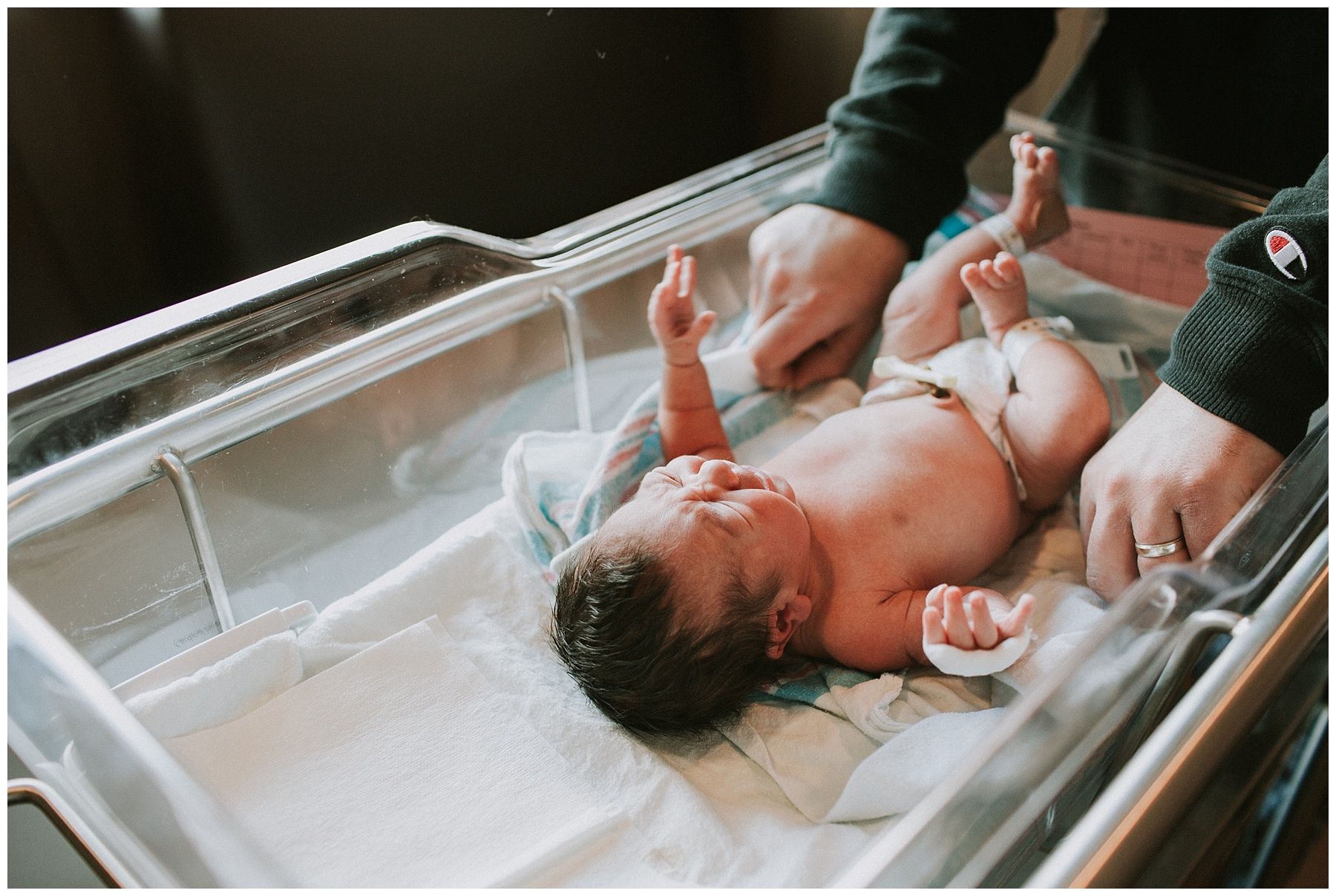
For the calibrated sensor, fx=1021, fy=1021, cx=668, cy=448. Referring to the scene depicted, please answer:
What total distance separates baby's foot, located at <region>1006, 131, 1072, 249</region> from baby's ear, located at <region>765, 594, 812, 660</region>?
531 mm

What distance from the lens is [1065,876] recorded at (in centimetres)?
55

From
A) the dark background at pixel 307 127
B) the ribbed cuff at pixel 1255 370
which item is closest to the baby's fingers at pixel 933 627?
the ribbed cuff at pixel 1255 370

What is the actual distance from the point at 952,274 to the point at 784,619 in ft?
1.49

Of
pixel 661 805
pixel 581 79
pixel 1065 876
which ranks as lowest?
pixel 661 805

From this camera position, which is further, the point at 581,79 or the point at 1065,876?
the point at 581,79

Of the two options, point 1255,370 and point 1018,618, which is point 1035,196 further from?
point 1018,618

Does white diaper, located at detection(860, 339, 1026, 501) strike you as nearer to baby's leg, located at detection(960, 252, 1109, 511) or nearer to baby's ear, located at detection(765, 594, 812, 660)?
baby's leg, located at detection(960, 252, 1109, 511)

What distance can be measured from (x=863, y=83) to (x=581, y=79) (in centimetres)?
48

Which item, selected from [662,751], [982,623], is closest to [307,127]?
[662,751]

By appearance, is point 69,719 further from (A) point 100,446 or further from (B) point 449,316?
(B) point 449,316

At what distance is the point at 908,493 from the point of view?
3.08 feet

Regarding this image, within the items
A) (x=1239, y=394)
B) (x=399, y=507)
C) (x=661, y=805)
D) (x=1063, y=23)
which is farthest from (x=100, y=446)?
(x=1063, y=23)

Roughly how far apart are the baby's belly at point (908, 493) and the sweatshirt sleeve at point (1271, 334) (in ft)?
Answer: 0.71

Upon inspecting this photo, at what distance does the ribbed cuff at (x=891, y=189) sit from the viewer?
1134mm
